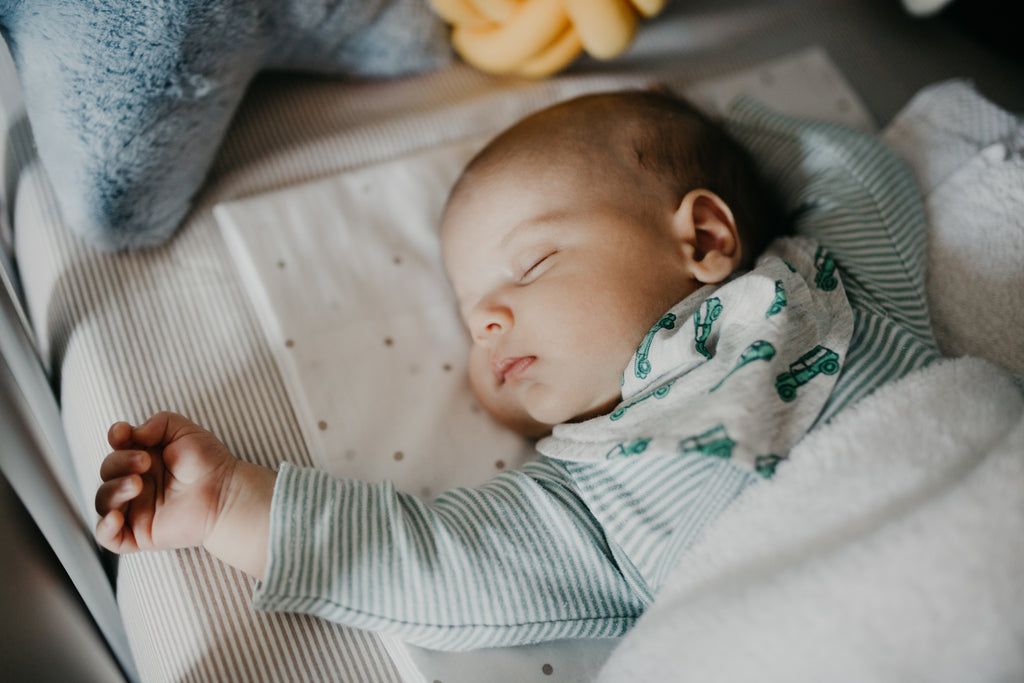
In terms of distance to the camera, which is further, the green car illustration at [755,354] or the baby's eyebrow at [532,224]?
the baby's eyebrow at [532,224]

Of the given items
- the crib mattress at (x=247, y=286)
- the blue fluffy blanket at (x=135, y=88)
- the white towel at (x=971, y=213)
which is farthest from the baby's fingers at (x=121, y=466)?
the white towel at (x=971, y=213)

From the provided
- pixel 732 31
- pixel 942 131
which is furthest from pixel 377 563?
pixel 732 31

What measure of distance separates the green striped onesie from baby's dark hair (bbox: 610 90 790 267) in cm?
15

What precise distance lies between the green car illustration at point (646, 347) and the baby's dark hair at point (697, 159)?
156 millimetres

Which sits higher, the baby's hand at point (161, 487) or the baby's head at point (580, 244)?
the baby's head at point (580, 244)

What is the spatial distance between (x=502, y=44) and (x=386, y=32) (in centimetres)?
16

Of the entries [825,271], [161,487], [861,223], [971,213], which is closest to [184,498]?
[161,487]

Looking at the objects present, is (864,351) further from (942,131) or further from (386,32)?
(386,32)

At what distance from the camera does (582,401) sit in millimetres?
750

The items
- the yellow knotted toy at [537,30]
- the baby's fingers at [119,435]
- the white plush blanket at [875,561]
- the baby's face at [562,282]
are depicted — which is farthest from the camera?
the yellow knotted toy at [537,30]

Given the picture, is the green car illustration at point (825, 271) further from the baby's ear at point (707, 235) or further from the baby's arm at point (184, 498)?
the baby's arm at point (184, 498)

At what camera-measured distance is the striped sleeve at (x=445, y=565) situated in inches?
25.1

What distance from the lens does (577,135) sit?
31.8 inches

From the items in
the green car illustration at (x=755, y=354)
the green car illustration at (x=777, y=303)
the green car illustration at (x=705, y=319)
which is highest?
the green car illustration at (x=777, y=303)
